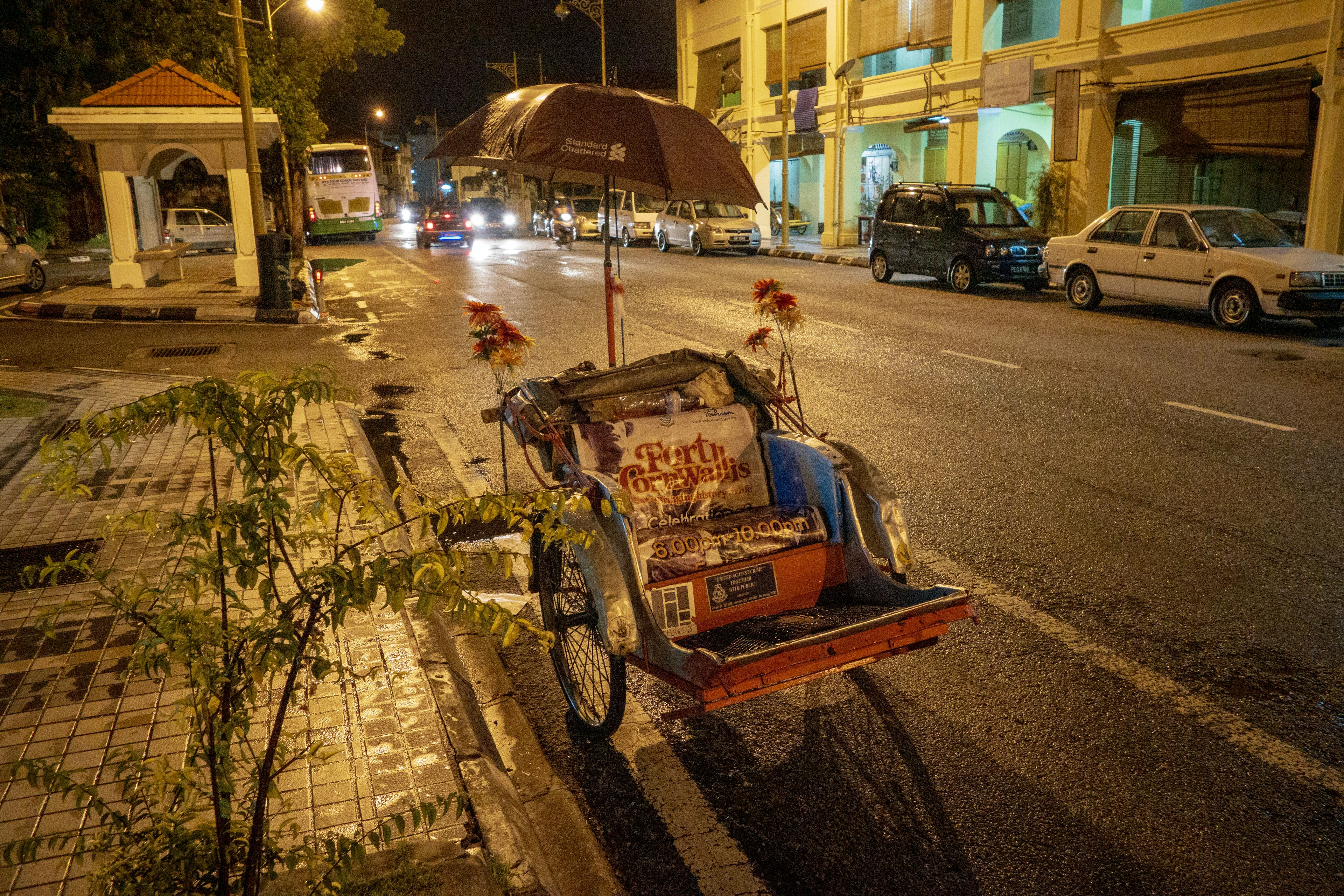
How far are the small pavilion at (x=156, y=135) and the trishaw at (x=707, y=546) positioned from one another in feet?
54.7

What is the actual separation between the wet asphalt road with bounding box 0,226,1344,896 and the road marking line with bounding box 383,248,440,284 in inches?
462

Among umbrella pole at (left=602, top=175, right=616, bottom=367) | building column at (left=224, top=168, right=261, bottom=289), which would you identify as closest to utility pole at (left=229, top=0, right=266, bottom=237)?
building column at (left=224, top=168, right=261, bottom=289)

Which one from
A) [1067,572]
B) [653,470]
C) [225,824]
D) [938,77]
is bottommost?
[1067,572]

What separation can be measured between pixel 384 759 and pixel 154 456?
16.9ft

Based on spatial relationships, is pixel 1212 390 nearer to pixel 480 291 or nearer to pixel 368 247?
pixel 480 291

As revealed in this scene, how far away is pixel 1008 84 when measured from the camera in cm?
2333

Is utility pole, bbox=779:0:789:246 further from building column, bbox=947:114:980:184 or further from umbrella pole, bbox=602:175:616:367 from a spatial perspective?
umbrella pole, bbox=602:175:616:367

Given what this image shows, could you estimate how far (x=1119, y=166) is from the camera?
2242 centimetres

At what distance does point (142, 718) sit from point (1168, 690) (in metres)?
4.09

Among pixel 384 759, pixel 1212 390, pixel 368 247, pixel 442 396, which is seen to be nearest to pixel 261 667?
pixel 384 759

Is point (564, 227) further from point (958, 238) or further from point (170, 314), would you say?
point (170, 314)

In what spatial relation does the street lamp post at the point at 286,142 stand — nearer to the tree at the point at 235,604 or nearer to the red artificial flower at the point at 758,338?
the red artificial flower at the point at 758,338

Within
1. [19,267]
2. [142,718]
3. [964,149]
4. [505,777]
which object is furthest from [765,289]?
[964,149]

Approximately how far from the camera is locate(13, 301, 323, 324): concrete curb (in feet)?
53.4
